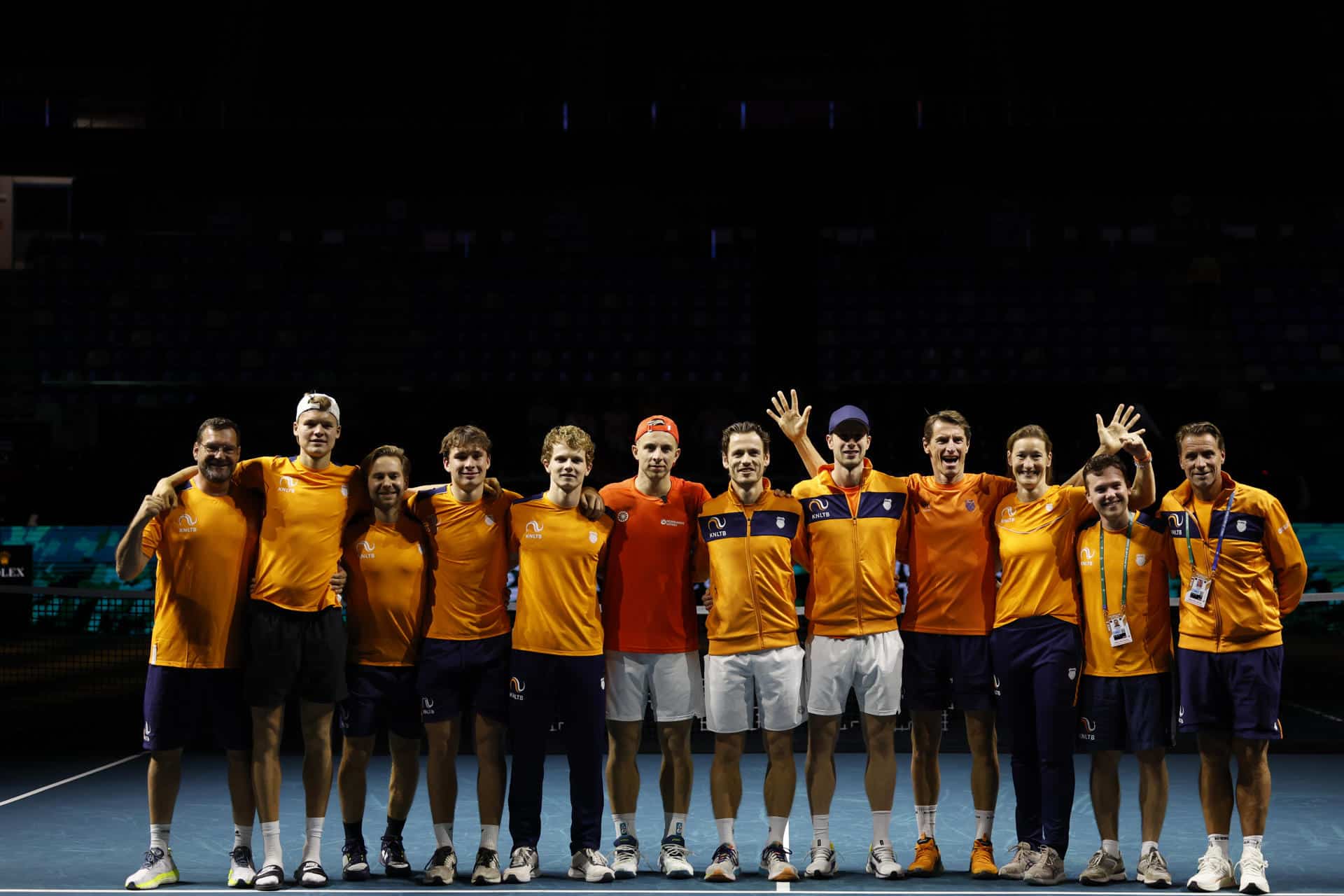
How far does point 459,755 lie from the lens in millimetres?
11328

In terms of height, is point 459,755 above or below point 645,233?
below

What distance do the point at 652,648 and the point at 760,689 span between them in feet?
2.07

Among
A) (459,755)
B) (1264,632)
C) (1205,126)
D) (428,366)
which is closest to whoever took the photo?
(1264,632)

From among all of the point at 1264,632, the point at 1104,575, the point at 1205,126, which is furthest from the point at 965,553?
the point at 1205,126

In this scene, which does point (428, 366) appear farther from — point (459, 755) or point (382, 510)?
point (382, 510)

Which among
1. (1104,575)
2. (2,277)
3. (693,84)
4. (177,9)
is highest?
(177,9)

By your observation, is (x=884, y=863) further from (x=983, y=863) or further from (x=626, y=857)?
(x=626, y=857)

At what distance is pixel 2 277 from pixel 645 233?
10.9m

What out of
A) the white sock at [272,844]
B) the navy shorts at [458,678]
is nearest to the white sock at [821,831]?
the navy shorts at [458,678]

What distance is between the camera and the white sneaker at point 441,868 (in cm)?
694

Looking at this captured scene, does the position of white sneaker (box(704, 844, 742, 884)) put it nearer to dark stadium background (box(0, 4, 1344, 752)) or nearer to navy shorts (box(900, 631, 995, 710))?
navy shorts (box(900, 631, 995, 710))

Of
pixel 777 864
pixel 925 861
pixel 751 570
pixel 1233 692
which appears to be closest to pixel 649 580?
pixel 751 570

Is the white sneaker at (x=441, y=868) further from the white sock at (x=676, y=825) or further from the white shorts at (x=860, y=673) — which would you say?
the white shorts at (x=860, y=673)

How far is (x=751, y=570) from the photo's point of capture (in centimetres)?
725
